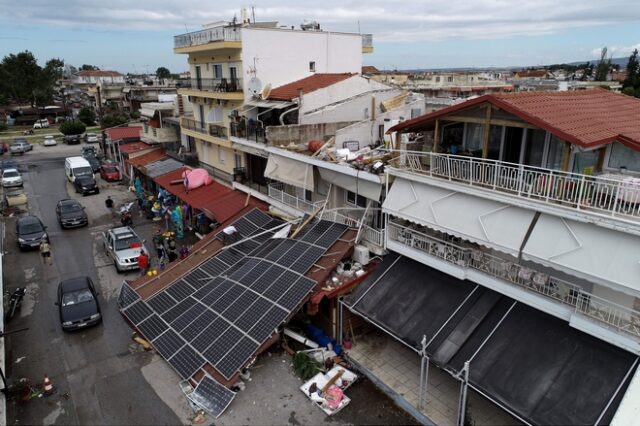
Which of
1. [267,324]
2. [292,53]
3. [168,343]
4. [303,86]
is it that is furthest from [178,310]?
[292,53]

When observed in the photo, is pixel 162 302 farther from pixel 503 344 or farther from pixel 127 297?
pixel 503 344

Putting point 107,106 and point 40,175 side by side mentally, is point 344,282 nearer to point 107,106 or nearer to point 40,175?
point 40,175

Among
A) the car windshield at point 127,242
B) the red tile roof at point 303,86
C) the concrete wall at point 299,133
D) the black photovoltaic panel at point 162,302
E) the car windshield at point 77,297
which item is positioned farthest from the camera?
the car windshield at point 127,242

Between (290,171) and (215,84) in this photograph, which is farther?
(215,84)

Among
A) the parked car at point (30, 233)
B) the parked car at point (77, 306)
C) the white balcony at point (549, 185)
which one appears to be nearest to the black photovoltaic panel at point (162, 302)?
the parked car at point (77, 306)

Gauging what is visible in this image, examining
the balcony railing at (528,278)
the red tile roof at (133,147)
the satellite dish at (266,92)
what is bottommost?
the red tile roof at (133,147)

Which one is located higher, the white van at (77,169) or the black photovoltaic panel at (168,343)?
the white van at (77,169)

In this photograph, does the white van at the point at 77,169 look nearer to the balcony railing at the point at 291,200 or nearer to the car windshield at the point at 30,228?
the car windshield at the point at 30,228

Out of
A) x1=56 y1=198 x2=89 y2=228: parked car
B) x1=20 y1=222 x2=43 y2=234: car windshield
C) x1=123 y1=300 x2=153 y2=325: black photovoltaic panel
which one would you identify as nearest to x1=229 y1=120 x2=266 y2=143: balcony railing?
x1=123 y1=300 x2=153 y2=325: black photovoltaic panel
